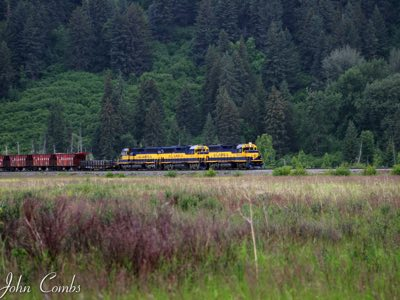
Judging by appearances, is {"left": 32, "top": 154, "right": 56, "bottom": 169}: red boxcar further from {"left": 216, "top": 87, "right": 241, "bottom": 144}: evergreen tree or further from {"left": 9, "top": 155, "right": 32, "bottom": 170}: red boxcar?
{"left": 216, "top": 87, "right": 241, "bottom": 144}: evergreen tree

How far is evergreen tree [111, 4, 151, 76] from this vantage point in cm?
14738

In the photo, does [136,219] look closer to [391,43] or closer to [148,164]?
[148,164]

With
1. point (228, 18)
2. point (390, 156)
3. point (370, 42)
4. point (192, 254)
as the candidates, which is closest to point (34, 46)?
point (228, 18)

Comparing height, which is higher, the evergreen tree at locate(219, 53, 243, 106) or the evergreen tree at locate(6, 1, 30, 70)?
the evergreen tree at locate(6, 1, 30, 70)

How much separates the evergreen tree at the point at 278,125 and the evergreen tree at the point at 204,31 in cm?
5123

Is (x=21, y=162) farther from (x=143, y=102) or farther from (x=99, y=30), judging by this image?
(x=99, y=30)

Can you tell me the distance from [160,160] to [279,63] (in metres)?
71.3

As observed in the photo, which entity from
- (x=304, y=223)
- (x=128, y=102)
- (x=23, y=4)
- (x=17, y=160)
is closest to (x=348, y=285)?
(x=304, y=223)

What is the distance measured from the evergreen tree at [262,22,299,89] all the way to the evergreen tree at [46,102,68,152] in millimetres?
47375

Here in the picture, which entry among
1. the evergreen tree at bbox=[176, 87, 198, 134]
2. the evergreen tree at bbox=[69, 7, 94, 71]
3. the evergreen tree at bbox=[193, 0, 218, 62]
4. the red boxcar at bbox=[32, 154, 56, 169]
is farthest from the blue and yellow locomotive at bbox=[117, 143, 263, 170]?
the evergreen tree at bbox=[69, 7, 94, 71]

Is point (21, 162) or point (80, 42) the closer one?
point (21, 162)

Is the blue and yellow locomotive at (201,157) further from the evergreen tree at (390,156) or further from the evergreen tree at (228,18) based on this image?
the evergreen tree at (228,18)

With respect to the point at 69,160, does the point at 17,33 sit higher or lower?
higher

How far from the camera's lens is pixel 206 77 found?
126688 mm
